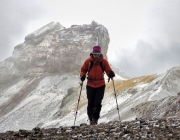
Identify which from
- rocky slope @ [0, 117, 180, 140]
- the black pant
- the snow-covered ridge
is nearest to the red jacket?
the black pant

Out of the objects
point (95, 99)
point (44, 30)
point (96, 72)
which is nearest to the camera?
point (96, 72)

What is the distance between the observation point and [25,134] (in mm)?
11844

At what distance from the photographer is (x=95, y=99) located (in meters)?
16.4

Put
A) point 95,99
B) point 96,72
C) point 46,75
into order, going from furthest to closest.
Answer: point 46,75
point 95,99
point 96,72

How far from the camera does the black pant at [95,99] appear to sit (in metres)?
16.4

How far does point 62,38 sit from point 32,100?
59.1 metres

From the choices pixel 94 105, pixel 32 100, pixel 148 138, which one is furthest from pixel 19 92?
pixel 148 138

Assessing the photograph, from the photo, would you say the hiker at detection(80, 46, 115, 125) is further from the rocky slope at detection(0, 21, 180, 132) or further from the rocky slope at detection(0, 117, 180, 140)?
the rocky slope at detection(0, 21, 180, 132)

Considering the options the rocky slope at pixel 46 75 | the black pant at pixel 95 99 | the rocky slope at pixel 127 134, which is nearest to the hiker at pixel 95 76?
the black pant at pixel 95 99

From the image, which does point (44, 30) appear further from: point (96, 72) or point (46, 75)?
point (96, 72)

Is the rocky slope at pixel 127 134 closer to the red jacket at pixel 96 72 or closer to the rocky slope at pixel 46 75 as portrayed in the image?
the red jacket at pixel 96 72

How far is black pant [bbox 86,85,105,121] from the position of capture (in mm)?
16375

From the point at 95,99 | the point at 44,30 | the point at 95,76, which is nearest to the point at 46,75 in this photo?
the point at 44,30

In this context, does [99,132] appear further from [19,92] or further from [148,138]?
[19,92]
